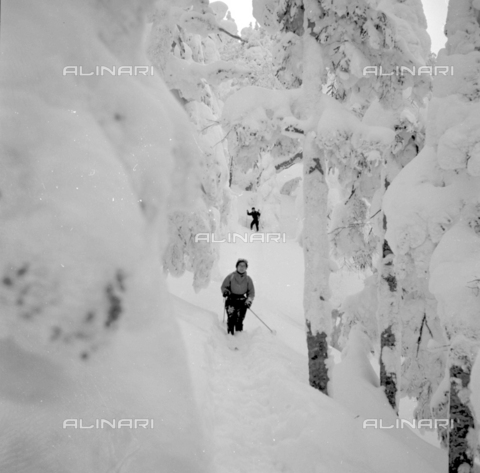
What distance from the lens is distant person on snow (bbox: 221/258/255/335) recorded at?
9.70m

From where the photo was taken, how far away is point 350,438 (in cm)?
482

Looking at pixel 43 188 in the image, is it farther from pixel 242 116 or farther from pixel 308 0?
pixel 308 0

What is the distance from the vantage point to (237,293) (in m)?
9.79

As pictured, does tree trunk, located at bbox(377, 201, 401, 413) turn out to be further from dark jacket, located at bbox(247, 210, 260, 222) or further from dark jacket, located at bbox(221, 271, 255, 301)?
dark jacket, located at bbox(247, 210, 260, 222)

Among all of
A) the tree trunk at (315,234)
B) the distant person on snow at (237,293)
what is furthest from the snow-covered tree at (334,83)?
the distant person on snow at (237,293)

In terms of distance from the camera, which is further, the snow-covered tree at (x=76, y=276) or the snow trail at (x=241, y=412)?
the snow trail at (x=241, y=412)

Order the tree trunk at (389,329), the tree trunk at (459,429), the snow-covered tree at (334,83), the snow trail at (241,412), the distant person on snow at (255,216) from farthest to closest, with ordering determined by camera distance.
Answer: the distant person on snow at (255,216) → the tree trunk at (389,329) → the snow-covered tree at (334,83) → the tree trunk at (459,429) → the snow trail at (241,412)

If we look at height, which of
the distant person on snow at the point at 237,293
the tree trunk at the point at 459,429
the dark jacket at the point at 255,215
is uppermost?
the dark jacket at the point at 255,215

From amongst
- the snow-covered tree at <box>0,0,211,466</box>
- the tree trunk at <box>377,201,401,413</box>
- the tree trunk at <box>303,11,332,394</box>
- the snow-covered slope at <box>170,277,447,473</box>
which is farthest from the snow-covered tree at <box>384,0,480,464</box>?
the snow-covered tree at <box>0,0,211,466</box>

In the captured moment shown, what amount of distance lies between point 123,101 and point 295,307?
1892 cm

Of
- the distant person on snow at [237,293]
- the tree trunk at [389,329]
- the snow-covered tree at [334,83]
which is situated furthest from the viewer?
the distant person on snow at [237,293]

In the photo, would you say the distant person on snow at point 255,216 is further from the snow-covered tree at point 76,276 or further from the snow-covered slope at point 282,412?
the snow-covered tree at point 76,276

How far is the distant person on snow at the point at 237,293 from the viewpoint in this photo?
970cm

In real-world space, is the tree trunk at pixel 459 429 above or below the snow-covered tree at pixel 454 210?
below
